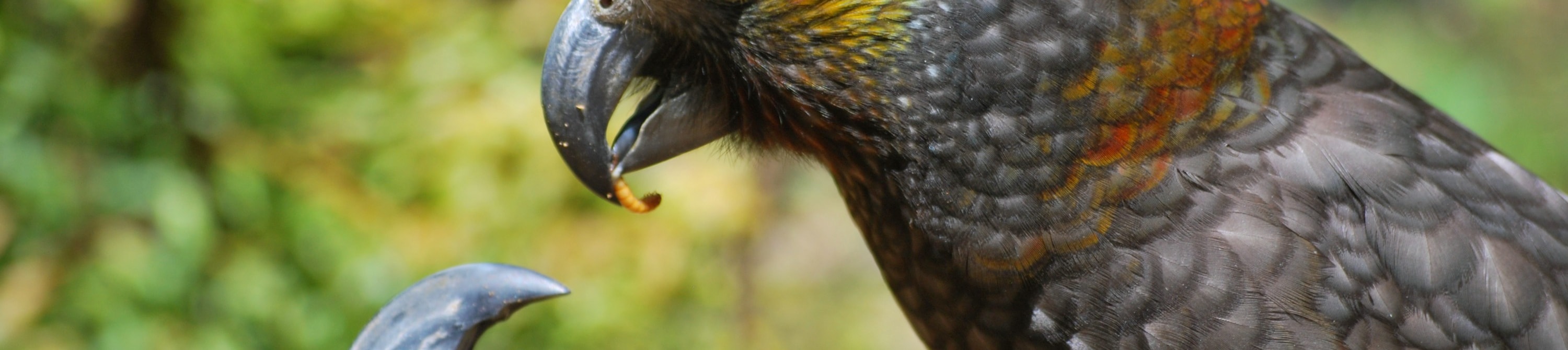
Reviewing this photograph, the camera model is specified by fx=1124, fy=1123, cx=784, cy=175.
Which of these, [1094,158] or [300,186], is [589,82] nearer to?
[1094,158]

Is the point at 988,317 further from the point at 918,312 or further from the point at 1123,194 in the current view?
the point at 1123,194

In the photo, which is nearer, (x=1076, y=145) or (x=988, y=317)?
(x=1076, y=145)

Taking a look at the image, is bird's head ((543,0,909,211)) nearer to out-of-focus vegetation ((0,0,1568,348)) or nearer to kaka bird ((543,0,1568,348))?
kaka bird ((543,0,1568,348))

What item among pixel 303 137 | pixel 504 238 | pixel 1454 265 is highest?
pixel 1454 265

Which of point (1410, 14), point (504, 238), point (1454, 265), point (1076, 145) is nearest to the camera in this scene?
point (1076, 145)

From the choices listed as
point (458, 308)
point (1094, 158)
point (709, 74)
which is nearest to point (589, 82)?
point (709, 74)

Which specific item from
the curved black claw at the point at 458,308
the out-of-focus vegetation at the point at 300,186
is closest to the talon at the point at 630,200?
the curved black claw at the point at 458,308

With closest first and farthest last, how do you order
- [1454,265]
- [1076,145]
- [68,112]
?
1. [1076,145]
2. [1454,265]
3. [68,112]

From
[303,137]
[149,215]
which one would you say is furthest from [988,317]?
[149,215]

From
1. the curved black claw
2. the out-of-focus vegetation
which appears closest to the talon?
the curved black claw
